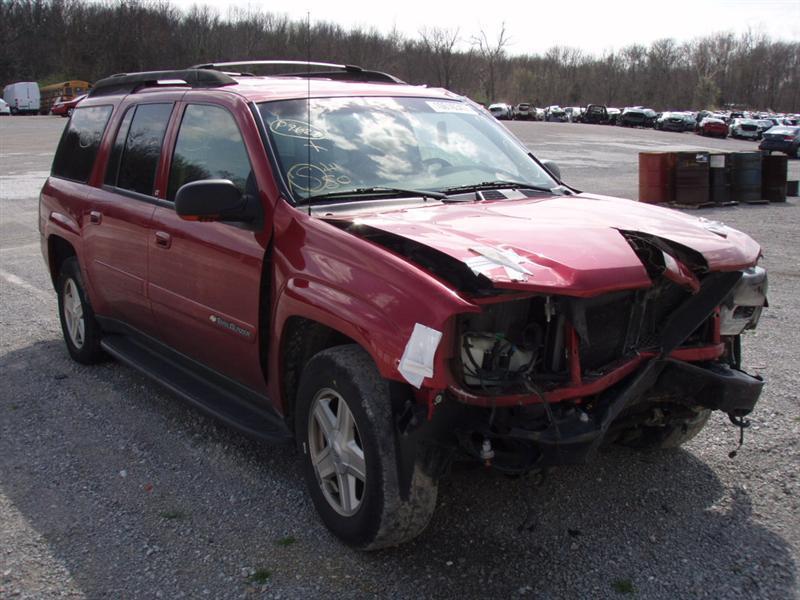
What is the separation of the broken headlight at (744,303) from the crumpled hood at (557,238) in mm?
108

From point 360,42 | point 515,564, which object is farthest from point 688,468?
point 360,42

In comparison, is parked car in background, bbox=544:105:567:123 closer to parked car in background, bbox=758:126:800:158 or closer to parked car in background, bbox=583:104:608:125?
parked car in background, bbox=583:104:608:125

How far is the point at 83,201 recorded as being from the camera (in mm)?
5434

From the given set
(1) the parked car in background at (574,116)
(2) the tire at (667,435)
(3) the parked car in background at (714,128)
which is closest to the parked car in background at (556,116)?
(1) the parked car in background at (574,116)

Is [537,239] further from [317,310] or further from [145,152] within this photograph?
[145,152]

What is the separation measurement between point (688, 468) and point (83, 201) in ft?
13.7

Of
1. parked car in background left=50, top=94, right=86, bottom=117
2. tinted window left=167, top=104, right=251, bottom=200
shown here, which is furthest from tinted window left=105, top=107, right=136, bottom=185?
parked car in background left=50, top=94, right=86, bottom=117

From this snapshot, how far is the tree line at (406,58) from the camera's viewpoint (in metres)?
66.1

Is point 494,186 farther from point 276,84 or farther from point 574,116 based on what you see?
point 574,116

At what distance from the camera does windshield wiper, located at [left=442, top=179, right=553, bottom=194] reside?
4.09 meters

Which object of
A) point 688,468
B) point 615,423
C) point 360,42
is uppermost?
point 360,42

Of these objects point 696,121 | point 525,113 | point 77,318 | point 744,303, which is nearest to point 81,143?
point 77,318

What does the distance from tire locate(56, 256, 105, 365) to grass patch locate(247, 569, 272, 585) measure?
304 cm

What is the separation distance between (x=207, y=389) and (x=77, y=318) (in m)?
2.11
